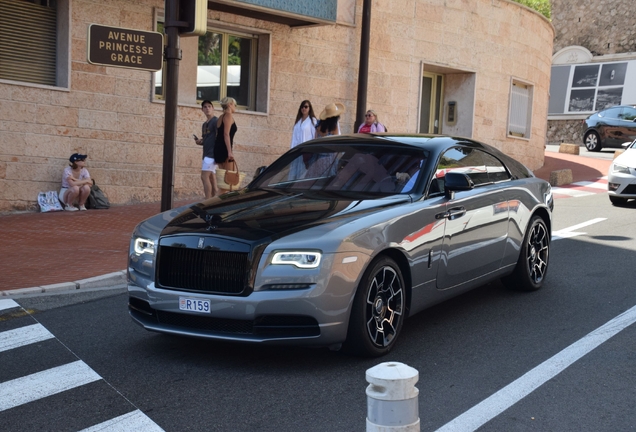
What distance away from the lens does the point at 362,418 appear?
456 cm

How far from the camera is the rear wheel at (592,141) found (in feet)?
99.8

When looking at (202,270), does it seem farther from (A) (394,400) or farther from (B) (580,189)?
(B) (580,189)

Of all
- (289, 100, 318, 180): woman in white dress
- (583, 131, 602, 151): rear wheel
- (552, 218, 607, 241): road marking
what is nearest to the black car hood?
(552, 218, 607, 241): road marking

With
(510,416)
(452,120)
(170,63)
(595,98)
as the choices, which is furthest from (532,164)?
(510,416)

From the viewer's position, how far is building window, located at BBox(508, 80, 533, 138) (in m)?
23.9

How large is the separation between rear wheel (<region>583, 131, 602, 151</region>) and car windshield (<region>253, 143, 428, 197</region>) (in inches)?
1004

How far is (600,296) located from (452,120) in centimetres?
1474

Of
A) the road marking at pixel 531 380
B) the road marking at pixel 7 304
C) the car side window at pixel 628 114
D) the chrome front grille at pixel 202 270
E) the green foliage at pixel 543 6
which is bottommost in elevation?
the road marking at pixel 7 304

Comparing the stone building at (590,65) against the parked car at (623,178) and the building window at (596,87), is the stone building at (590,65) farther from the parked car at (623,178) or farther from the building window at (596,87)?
the parked car at (623,178)

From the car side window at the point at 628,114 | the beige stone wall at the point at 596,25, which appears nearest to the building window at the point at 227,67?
the car side window at the point at 628,114

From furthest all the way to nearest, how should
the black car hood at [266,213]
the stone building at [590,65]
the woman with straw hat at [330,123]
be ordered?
the stone building at [590,65]
the woman with straw hat at [330,123]
the black car hood at [266,213]

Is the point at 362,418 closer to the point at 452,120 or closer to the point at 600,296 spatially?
the point at 600,296

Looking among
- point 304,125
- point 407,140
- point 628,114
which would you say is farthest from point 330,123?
point 628,114

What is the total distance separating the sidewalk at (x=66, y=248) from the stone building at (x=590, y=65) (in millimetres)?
28122
